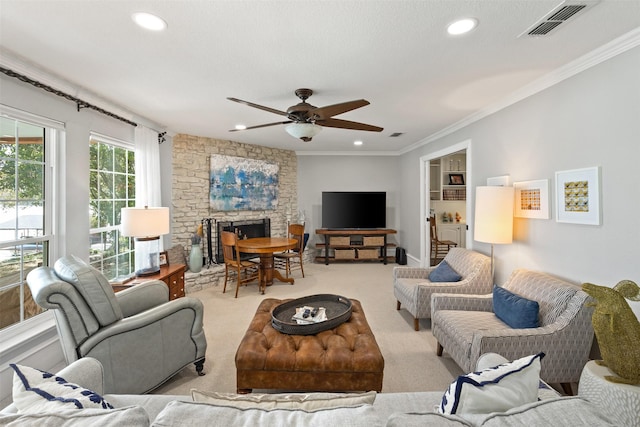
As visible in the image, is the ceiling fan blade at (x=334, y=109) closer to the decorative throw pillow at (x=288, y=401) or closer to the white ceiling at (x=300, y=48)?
the white ceiling at (x=300, y=48)

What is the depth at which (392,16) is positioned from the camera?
5.85 feet

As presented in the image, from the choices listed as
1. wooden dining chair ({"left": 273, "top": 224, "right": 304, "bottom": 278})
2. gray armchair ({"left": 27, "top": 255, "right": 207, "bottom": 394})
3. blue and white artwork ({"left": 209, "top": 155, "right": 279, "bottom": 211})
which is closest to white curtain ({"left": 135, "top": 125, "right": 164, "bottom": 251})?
blue and white artwork ({"left": 209, "top": 155, "right": 279, "bottom": 211})

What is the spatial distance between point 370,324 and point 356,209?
11.8 ft

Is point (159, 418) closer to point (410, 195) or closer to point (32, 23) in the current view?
point (32, 23)

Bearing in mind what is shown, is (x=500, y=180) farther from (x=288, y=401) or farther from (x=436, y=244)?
(x=288, y=401)

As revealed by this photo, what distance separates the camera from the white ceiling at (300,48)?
172 cm

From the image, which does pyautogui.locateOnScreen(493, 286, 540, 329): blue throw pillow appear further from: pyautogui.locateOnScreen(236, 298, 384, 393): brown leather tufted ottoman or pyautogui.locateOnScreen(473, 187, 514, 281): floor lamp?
pyautogui.locateOnScreen(236, 298, 384, 393): brown leather tufted ottoman

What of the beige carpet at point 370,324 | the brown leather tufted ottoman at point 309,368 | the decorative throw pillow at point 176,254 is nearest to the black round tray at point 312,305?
the brown leather tufted ottoman at point 309,368

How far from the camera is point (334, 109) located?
2553mm

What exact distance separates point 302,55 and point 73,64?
1831mm

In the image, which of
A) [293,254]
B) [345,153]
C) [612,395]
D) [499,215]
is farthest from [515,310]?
[345,153]

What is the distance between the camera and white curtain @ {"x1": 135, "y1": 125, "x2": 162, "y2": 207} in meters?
3.89

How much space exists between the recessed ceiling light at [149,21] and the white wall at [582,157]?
304 cm

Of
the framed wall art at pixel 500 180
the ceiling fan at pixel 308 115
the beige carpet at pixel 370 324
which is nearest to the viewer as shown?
the beige carpet at pixel 370 324
